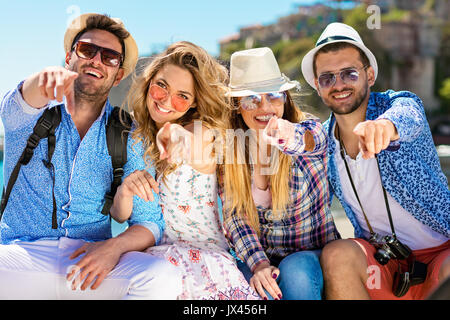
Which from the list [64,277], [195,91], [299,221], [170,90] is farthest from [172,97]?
[64,277]

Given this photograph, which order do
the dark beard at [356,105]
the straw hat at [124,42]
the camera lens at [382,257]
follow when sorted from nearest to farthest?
the camera lens at [382,257]
the dark beard at [356,105]
the straw hat at [124,42]

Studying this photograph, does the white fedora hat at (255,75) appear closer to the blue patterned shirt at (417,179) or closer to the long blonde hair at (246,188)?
the long blonde hair at (246,188)

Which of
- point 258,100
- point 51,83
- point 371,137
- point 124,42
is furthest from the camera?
point 124,42

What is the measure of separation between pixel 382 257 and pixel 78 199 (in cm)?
173

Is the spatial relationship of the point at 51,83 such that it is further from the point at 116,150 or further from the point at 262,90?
the point at 262,90

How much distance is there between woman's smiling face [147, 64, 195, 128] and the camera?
262 centimetres

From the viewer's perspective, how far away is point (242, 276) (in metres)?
2.41

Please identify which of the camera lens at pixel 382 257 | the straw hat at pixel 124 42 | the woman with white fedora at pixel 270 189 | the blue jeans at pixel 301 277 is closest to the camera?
the blue jeans at pixel 301 277

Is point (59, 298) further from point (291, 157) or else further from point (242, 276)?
point (291, 157)

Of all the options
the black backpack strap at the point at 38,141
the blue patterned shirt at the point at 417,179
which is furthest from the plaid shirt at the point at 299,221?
the black backpack strap at the point at 38,141

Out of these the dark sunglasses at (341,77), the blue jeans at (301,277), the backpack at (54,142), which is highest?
the dark sunglasses at (341,77)

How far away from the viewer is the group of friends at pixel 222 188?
232cm

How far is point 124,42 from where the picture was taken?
284 centimetres
